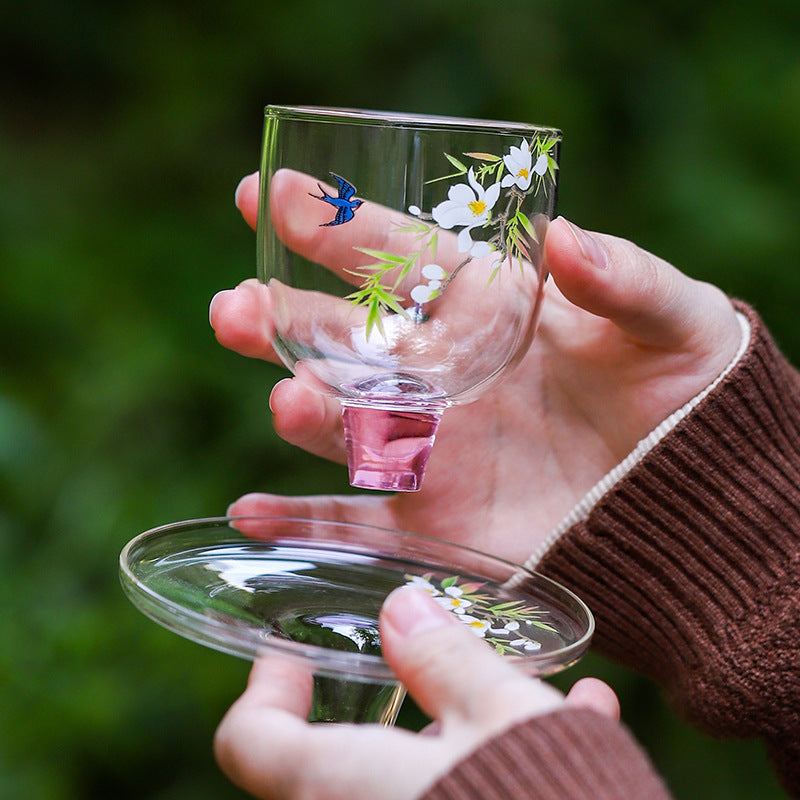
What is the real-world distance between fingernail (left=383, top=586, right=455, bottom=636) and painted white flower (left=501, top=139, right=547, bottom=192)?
0.77 feet

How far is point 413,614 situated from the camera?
1.61 feet

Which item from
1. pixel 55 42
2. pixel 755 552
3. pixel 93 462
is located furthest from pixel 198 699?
pixel 55 42

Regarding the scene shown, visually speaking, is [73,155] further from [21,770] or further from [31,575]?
[21,770]

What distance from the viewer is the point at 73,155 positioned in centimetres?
160

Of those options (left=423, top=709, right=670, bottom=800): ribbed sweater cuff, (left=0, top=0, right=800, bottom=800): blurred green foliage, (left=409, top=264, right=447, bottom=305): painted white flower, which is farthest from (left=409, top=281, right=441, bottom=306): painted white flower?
(left=0, top=0, right=800, bottom=800): blurred green foliage

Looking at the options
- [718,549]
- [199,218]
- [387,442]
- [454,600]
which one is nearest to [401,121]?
[387,442]

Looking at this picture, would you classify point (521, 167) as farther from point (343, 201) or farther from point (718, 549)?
point (718, 549)

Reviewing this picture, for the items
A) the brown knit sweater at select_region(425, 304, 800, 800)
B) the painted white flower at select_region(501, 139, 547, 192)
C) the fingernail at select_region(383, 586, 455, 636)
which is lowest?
the brown knit sweater at select_region(425, 304, 800, 800)

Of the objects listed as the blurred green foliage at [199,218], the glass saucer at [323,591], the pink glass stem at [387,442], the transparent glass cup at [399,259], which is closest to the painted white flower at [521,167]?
the transparent glass cup at [399,259]

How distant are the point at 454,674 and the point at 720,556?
40 centimetres

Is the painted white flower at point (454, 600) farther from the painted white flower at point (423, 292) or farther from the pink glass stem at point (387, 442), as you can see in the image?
the painted white flower at point (423, 292)

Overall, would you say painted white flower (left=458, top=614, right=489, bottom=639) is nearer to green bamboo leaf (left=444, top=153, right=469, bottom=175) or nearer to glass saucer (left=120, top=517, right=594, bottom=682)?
glass saucer (left=120, top=517, right=594, bottom=682)

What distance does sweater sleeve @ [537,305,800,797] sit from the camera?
770 millimetres

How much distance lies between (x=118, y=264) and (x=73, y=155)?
23 centimetres
